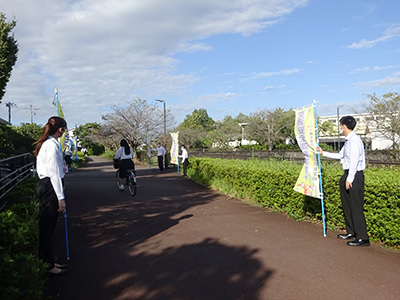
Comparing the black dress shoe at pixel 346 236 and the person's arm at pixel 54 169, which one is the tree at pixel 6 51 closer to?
the person's arm at pixel 54 169

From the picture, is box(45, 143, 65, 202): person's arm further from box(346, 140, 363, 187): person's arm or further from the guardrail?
box(346, 140, 363, 187): person's arm

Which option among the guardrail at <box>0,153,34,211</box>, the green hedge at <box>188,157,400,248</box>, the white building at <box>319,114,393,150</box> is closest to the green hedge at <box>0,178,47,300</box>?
the guardrail at <box>0,153,34,211</box>

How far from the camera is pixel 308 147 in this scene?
5.32 metres

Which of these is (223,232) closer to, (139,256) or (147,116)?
(139,256)

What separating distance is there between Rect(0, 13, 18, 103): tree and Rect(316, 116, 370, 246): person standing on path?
10.0 m

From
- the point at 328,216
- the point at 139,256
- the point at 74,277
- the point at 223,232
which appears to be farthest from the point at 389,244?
the point at 74,277

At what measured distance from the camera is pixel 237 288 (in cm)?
333

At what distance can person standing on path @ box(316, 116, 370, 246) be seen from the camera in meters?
4.50

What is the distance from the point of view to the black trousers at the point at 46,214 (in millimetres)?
3604

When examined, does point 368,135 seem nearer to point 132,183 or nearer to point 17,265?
point 132,183

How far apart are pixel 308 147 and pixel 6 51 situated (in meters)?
9.78

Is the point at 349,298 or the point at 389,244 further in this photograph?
the point at 389,244

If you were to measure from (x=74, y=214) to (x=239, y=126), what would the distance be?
41943mm

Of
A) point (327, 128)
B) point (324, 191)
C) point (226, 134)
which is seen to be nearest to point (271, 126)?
point (226, 134)
